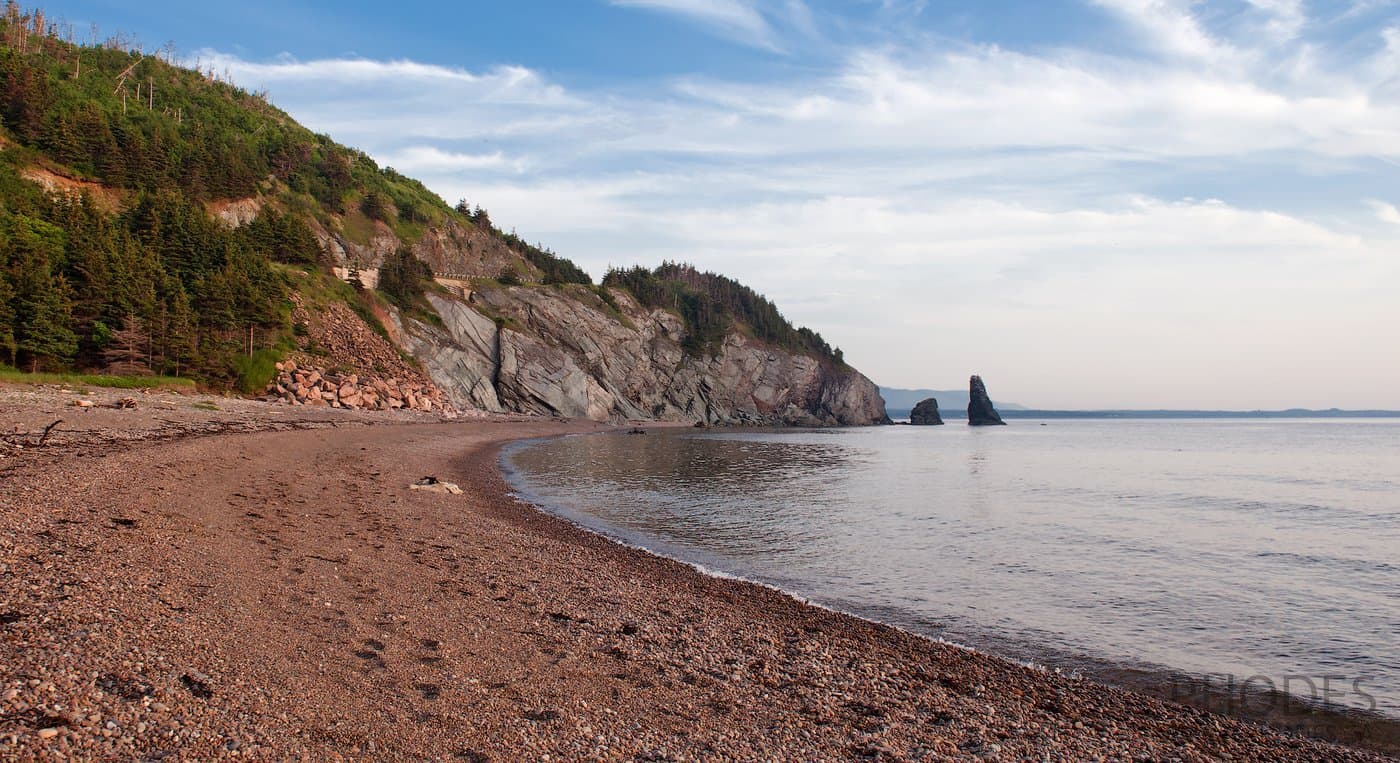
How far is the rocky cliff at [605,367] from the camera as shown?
288 ft

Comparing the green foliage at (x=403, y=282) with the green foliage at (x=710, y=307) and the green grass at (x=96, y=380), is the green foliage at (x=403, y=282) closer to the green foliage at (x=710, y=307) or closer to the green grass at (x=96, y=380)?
the green grass at (x=96, y=380)

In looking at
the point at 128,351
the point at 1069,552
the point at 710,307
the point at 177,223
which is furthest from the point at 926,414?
the point at 1069,552

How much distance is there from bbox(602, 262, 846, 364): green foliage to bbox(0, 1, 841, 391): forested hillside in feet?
9.96

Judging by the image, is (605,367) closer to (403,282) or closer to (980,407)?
(403,282)

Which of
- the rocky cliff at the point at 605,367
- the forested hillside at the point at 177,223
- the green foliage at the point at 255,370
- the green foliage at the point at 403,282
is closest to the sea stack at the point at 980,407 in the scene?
the rocky cliff at the point at 605,367

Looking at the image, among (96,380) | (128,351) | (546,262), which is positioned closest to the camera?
(96,380)

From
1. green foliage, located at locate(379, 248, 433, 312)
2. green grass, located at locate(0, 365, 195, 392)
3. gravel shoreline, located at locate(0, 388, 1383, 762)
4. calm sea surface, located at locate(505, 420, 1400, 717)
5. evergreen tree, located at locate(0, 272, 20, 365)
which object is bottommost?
calm sea surface, located at locate(505, 420, 1400, 717)

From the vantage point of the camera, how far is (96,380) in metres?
40.9

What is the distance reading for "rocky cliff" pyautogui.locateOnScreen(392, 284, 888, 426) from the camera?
8781 centimetres

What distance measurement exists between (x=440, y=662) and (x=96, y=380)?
1790 inches

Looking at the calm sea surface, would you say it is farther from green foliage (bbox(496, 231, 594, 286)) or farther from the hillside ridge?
green foliage (bbox(496, 231, 594, 286))

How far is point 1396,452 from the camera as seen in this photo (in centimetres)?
7144

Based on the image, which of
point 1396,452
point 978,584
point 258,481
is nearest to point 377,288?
point 258,481

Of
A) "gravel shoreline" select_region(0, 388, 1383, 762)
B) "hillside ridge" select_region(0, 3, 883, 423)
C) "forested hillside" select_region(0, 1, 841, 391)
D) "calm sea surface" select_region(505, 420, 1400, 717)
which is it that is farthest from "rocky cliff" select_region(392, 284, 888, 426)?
"gravel shoreline" select_region(0, 388, 1383, 762)
